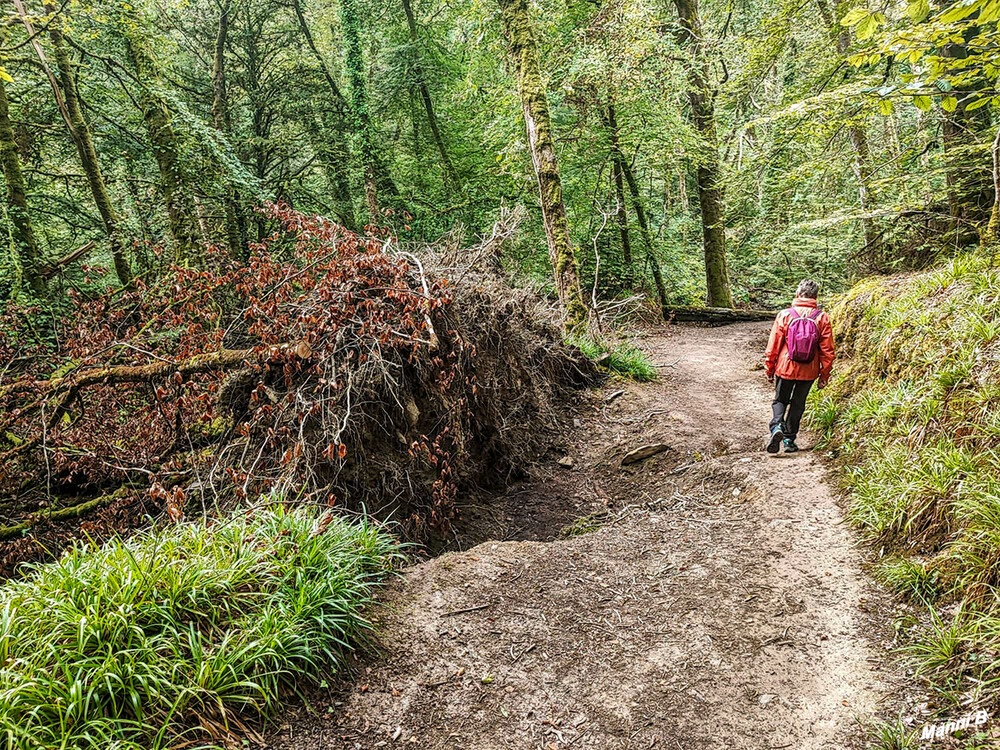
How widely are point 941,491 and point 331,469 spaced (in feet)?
15.8

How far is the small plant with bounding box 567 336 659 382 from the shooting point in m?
9.31

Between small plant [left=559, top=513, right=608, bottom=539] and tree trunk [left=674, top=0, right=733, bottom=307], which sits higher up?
tree trunk [left=674, top=0, right=733, bottom=307]

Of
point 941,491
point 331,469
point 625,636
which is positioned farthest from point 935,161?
point 331,469

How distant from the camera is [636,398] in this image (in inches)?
337

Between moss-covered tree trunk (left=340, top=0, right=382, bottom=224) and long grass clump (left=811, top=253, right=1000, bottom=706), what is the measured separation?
571 inches

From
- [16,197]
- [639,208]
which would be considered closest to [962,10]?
[16,197]

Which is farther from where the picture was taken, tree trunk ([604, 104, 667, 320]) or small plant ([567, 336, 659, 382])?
tree trunk ([604, 104, 667, 320])

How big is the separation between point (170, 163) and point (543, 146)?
26.2 feet

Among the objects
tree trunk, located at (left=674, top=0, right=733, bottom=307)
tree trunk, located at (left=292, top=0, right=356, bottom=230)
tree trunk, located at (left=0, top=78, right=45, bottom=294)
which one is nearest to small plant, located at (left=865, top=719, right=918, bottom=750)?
tree trunk, located at (left=0, top=78, right=45, bottom=294)

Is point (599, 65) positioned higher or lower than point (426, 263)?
higher

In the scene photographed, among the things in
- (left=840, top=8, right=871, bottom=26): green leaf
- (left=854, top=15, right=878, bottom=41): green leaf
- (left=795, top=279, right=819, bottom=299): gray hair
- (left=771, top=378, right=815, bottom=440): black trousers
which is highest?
(left=840, top=8, right=871, bottom=26): green leaf

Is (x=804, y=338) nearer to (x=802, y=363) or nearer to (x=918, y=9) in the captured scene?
(x=802, y=363)

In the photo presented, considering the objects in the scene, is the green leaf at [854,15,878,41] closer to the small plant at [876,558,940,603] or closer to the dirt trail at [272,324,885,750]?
the small plant at [876,558,940,603]

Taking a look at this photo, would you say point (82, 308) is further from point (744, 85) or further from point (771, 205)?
point (771, 205)
